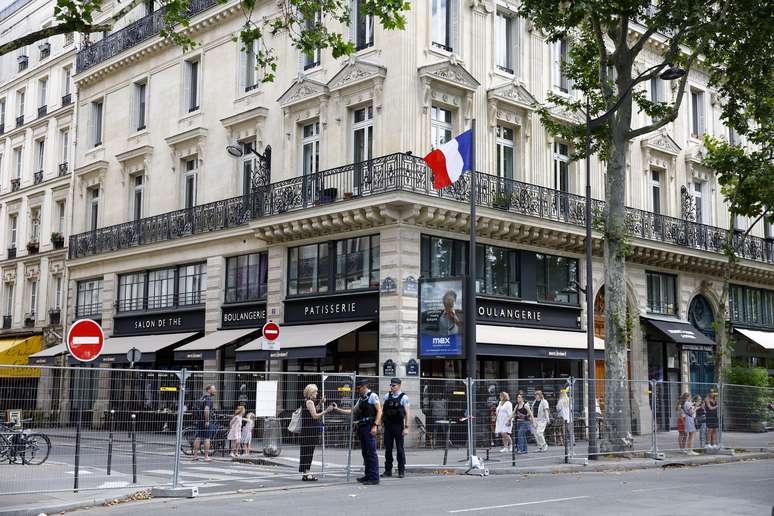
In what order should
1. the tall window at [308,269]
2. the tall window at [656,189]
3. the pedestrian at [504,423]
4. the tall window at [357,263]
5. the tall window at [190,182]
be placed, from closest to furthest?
the pedestrian at [504,423]
the tall window at [357,263]
the tall window at [308,269]
the tall window at [190,182]
the tall window at [656,189]

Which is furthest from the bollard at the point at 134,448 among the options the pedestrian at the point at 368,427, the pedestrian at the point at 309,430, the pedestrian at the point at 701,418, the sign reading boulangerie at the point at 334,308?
the pedestrian at the point at 701,418

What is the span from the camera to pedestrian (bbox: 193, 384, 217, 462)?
46.0 ft

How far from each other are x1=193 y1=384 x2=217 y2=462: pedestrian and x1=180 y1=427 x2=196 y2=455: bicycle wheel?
117 millimetres

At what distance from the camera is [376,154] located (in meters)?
25.1

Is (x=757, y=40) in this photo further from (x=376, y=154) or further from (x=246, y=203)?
(x=246, y=203)

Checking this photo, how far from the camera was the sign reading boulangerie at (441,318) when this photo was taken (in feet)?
76.2

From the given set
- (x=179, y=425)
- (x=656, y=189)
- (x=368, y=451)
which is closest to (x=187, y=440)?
(x=179, y=425)

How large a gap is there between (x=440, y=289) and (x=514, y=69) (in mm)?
8329

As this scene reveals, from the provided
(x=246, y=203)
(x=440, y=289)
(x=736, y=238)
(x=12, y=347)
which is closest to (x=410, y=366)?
(x=440, y=289)

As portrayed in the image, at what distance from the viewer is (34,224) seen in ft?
135

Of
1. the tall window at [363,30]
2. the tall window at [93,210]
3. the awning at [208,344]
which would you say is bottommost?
the awning at [208,344]

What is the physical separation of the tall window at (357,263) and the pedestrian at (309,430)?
959 centimetres

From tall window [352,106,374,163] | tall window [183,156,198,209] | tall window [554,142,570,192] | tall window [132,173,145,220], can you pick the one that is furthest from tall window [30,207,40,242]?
tall window [554,142,570,192]

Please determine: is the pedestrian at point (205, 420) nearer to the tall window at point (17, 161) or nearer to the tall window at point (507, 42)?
the tall window at point (507, 42)
